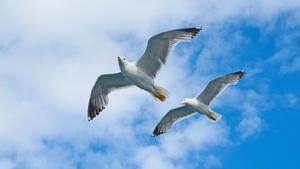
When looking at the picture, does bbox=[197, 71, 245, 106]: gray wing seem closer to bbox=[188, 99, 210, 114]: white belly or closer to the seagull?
the seagull

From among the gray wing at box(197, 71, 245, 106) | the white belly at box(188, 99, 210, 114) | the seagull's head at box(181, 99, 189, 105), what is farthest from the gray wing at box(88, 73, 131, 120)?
the gray wing at box(197, 71, 245, 106)

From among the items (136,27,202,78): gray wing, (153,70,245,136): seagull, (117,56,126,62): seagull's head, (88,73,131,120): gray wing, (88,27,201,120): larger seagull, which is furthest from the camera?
(153,70,245,136): seagull

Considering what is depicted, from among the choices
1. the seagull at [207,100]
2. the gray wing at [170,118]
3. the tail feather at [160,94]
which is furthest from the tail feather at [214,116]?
the tail feather at [160,94]

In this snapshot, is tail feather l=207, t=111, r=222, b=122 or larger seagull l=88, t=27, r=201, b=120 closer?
larger seagull l=88, t=27, r=201, b=120

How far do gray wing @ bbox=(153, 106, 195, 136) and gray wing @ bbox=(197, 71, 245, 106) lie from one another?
125 cm

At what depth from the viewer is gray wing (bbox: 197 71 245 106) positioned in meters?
24.4

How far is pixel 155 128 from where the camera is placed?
27.3 m

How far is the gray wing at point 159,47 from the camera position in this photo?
68.9ft

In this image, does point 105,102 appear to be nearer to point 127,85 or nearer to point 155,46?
point 127,85

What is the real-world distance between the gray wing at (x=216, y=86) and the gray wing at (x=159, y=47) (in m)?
3.31

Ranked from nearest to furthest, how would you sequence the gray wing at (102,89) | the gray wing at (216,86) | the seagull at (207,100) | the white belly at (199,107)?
the gray wing at (102,89) → the gray wing at (216,86) → the seagull at (207,100) → the white belly at (199,107)

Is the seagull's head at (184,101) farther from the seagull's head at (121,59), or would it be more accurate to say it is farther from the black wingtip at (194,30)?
the black wingtip at (194,30)

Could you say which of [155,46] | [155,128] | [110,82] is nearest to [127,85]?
[110,82]

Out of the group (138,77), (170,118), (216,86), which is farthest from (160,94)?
(170,118)
